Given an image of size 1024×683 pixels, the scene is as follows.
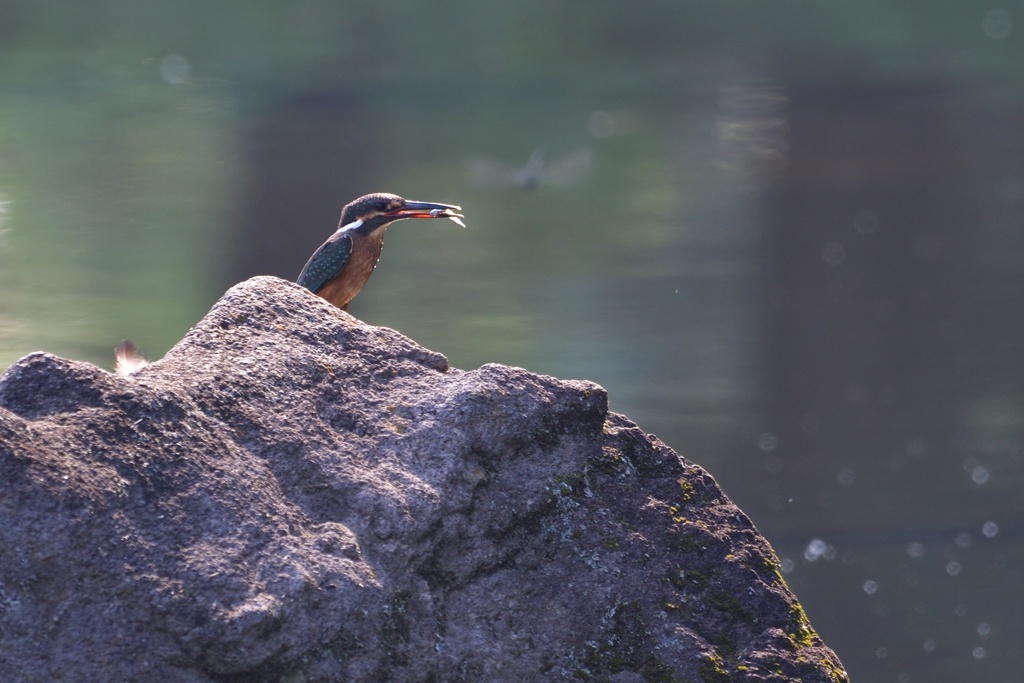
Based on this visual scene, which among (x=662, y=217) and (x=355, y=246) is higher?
(x=355, y=246)

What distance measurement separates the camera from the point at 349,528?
1.71 m

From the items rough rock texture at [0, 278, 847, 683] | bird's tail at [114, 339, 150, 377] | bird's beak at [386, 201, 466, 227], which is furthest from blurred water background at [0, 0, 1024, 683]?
bird's tail at [114, 339, 150, 377]

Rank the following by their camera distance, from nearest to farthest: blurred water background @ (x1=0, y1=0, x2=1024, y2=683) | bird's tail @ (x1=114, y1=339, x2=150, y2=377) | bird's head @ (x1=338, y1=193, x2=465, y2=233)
Answer: bird's tail @ (x1=114, y1=339, x2=150, y2=377) → bird's head @ (x1=338, y1=193, x2=465, y2=233) → blurred water background @ (x1=0, y1=0, x2=1024, y2=683)

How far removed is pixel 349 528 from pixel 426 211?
1344 millimetres

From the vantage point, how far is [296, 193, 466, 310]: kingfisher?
115 inches

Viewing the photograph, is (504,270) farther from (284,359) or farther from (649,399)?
(284,359)

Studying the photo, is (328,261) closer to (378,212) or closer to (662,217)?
(378,212)

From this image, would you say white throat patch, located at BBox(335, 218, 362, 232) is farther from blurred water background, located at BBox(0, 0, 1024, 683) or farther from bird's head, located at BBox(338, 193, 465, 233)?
blurred water background, located at BBox(0, 0, 1024, 683)

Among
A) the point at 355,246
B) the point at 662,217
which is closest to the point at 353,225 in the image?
the point at 355,246

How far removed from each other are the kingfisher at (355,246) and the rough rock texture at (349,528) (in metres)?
0.87

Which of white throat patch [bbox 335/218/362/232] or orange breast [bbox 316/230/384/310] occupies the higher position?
white throat patch [bbox 335/218/362/232]

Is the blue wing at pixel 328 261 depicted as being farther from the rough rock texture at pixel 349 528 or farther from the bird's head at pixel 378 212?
the rough rock texture at pixel 349 528

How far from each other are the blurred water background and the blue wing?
2.43 metres

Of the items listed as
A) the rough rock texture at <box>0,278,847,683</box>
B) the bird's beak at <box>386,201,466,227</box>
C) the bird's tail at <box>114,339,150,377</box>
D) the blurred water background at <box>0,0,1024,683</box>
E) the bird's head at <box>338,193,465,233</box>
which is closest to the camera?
the rough rock texture at <box>0,278,847,683</box>
